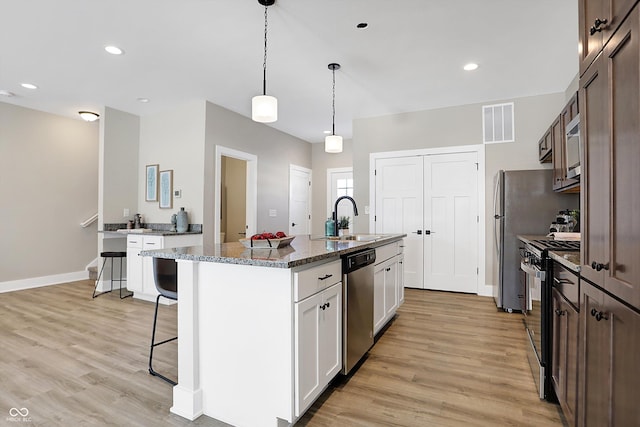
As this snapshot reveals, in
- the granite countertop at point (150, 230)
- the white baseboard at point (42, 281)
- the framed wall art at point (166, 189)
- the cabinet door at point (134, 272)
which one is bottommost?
the white baseboard at point (42, 281)

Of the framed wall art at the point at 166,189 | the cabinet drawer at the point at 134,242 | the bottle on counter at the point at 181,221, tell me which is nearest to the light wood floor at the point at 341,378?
the cabinet drawer at the point at 134,242

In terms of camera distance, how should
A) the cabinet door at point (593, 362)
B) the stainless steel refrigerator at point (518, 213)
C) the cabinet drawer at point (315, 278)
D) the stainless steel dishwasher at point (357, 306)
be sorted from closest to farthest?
the cabinet door at point (593, 362) < the cabinet drawer at point (315, 278) < the stainless steel dishwasher at point (357, 306) < the stainless steel refrigerator at point (518, 213)

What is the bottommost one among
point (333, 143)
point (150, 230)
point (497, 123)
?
point (150, 230)

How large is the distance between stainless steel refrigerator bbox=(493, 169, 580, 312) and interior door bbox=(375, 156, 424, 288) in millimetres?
1317

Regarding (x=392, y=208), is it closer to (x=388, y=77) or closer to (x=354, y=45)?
(x=388, y=77)

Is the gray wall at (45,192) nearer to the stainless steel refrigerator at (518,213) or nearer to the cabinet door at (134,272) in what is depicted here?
the cabinet door at (134,272)

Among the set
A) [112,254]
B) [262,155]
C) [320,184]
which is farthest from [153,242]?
[320,184]

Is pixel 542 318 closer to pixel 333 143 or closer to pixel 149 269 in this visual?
pixel 333 143

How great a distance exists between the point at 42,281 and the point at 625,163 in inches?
265

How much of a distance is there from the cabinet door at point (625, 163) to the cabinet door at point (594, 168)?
0.06m

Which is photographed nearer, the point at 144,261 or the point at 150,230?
the point at 144,261

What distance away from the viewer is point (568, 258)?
1694 millimetres

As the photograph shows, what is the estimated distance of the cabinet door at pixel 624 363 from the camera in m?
1.01

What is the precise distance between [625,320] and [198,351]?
190 centimetres
